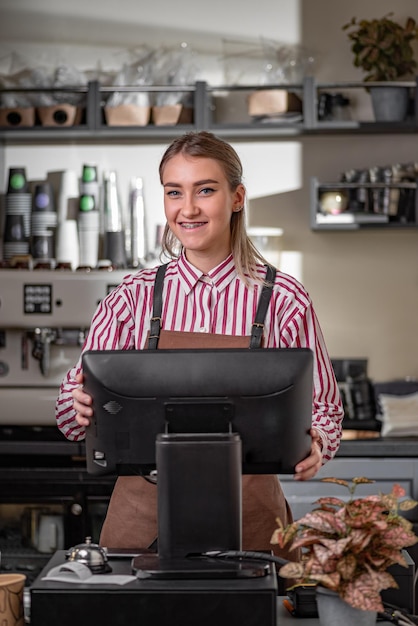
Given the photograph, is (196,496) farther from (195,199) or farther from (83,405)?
(195,199)

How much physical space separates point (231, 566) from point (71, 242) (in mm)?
2697

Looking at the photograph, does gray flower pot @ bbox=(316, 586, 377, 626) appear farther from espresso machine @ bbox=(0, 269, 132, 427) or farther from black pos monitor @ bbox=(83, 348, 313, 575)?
espresso machine @ bbox=(0, 269, 132, 427)

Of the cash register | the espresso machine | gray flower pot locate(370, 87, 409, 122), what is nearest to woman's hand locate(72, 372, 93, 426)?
the cash register

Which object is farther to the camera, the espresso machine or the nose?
the espresso machine

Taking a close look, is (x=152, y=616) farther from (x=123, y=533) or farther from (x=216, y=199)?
(x=216, y=199)

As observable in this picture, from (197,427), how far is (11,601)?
393mm

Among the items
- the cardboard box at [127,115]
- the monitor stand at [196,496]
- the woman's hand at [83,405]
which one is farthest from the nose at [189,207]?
the cardboard box at [127,115]

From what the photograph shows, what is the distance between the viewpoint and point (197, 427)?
1.67m

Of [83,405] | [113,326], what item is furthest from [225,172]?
[83,405]

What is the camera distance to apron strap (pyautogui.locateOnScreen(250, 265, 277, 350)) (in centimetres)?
215

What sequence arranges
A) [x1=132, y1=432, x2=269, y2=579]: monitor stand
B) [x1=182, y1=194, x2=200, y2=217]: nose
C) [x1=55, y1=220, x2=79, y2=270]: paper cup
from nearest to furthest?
[x1=132, y1=432, x2=269, y2=579]: monitor stand
[x1=182, y1=194, x2=200, y2=217]: nose
[x1=55, y1=220, x2=79, y2=270]: paper cup

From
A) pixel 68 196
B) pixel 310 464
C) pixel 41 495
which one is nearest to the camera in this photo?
pixel 310 464

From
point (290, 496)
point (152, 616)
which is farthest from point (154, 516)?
point (290, 496)

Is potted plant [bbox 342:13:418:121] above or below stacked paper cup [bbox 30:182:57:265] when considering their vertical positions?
above
